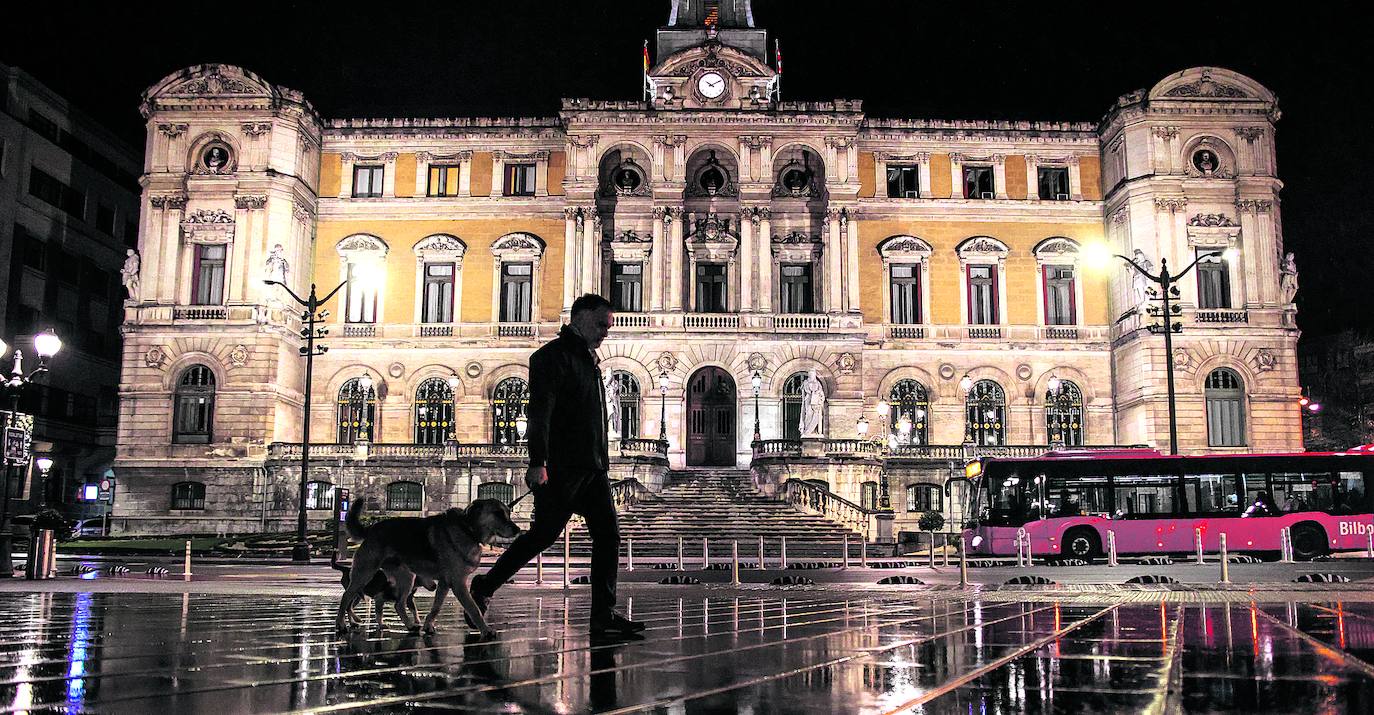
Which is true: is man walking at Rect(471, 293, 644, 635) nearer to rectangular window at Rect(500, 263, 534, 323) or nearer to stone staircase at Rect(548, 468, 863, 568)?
stone staircase at Rect(548, 468, 863, 568)

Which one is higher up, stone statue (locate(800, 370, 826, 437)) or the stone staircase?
stone statue (locate(800, 370, 826, 437))

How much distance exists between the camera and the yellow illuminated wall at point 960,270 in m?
47.8

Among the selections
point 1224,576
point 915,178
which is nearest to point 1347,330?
point 915,178

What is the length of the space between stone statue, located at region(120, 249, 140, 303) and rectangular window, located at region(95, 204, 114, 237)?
467 inches

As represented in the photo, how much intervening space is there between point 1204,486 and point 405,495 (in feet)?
93.9

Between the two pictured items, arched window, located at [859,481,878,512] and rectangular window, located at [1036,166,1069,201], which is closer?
arched window, located at [859,481,878,512]

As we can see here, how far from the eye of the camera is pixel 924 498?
44219 millimetres

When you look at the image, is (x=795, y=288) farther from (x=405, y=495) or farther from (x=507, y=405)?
(x=405, y=495)

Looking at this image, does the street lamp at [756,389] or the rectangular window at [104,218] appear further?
the rectangular window at [104,218]

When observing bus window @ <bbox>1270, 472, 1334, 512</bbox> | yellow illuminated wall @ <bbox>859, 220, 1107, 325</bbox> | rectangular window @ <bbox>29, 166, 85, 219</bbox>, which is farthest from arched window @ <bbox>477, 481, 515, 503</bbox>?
bus window @ <bbox>1270, 472, 1334, 512</bbox>

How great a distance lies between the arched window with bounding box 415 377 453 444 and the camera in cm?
4712

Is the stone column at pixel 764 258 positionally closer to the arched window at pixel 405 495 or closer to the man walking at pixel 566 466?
the arched window at pixel 405 495

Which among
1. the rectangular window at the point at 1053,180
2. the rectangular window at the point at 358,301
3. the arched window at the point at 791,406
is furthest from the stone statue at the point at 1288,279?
the rectangular window at the point at 358,301

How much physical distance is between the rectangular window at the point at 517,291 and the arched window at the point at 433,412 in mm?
3948
